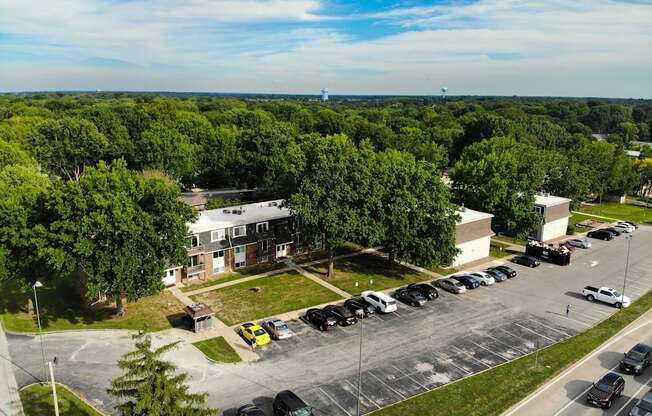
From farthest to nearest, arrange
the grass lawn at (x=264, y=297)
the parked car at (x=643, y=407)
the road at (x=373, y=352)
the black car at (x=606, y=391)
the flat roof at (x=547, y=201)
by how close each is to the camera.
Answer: the flat roof at (x=547, y=201)
the grass lawn at (x=264, y=297)
the road at (x=373, y=352)
the black car at (x=606, y=391)
the parked car at (x=643, y=407)

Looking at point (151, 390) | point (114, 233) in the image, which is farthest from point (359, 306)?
point (151, 390)

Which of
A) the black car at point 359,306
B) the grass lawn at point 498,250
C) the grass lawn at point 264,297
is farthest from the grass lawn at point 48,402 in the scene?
the grass lawn at point 498,250

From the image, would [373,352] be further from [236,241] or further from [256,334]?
[236,241]

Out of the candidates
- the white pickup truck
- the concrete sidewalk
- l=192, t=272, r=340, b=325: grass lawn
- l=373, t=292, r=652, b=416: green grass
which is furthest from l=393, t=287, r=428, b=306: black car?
the concrete sidewalk

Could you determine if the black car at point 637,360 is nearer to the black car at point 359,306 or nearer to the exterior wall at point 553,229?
the black car at point 359,306

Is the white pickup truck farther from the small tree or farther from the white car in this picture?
the small tree

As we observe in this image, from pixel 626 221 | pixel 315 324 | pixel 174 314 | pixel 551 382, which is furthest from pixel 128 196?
pixel 626 221
